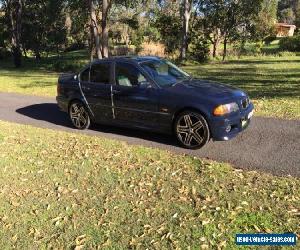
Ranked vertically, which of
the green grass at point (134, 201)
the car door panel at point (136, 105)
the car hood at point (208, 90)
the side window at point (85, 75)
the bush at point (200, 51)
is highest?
the bush at point (200, 51)

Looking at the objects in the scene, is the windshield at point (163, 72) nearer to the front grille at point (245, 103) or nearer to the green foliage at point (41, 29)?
the front grille at point (245, 103)

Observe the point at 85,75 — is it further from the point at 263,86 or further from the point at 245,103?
the point at 263,86

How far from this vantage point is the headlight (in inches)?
270

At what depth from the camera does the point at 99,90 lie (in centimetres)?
853

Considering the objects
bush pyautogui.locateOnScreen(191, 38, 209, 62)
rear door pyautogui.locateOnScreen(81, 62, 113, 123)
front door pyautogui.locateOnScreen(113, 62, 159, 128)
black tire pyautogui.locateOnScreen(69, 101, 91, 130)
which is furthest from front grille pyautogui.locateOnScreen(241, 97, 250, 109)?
bush pyautogui.locateOnScreen(191, 38, 209, 62)

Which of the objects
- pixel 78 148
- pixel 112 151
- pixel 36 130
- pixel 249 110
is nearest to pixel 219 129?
pixel 249 110

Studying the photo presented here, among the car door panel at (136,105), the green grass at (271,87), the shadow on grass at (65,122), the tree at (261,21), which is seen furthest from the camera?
the tree at (261,21)

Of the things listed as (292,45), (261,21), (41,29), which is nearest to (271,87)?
(292,45)

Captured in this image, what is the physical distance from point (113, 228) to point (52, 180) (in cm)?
189

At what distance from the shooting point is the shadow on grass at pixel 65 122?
816 centimetres

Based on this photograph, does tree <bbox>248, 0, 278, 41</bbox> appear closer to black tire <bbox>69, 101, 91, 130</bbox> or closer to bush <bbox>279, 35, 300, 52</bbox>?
bush <bbox>279, 35, 300, 52</bbox>

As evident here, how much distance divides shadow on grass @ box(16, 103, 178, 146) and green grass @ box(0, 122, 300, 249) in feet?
2.55

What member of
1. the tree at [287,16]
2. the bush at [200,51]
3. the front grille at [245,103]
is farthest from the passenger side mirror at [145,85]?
the tree at [287,16]

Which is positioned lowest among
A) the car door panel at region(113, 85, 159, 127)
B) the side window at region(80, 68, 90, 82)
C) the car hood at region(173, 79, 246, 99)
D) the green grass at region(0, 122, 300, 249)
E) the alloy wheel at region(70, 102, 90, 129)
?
the green grass at region(0, 122, 300, 249)
